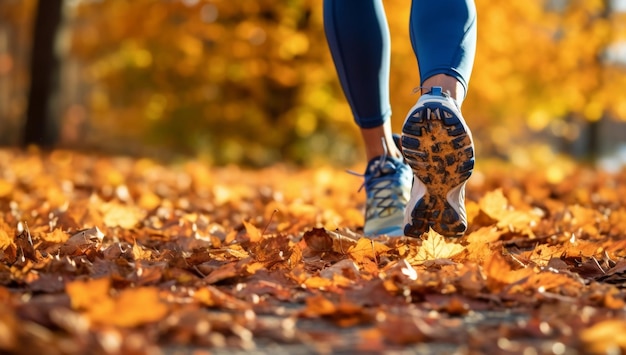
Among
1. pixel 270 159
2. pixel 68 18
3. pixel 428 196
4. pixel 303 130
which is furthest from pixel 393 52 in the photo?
pixel 428 196

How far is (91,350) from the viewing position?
995 mm

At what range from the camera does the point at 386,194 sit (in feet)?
8.19

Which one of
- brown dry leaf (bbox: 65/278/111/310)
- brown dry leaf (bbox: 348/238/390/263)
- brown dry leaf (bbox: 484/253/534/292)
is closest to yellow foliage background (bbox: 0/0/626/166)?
brown dry leaf (bbox: 348/238/390/263)

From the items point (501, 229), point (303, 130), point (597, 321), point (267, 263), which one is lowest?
point (303, 130)

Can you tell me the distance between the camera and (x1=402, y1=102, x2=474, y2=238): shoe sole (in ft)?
6.29

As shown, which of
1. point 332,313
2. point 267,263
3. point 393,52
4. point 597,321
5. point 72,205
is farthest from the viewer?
point 393,52

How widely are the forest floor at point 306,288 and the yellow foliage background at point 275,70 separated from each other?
19.9 ft

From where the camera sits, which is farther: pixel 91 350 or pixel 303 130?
pixel 303 130

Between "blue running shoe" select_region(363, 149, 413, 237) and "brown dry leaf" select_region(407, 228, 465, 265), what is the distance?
51cm

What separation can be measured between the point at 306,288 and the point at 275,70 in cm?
738

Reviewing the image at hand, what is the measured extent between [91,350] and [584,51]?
10.9 m

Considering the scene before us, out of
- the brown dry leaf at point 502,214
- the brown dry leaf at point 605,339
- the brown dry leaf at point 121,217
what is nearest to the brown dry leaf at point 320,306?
the brown dry leaf at point 605,339

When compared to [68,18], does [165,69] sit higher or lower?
lower

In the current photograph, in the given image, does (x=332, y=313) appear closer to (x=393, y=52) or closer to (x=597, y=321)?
(x=597, y=321)
